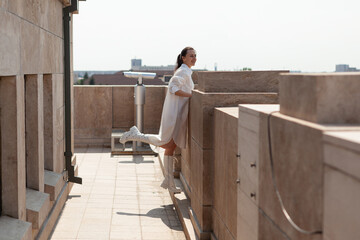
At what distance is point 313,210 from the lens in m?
2.53

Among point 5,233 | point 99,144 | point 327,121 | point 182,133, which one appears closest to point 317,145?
point 327,121

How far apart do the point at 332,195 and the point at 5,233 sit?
2.94 m

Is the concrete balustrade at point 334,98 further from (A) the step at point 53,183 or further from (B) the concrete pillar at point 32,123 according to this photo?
(A) the step at point 53,183

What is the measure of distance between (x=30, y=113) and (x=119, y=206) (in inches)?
95.7

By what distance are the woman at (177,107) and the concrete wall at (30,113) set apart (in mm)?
1377

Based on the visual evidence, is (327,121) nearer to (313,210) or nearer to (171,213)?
(313,210)

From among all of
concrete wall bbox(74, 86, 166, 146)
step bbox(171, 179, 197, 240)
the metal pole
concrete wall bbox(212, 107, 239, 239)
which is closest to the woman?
step bbox(171, 179, 197, 240)

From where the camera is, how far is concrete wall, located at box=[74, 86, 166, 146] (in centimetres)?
1365

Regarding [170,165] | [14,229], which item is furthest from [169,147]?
[14,229]

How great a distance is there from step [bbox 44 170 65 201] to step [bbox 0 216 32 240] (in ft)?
6.23

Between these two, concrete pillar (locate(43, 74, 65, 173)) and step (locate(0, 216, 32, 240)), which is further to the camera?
concrete pillar (locate(43, 74, 65, 173))

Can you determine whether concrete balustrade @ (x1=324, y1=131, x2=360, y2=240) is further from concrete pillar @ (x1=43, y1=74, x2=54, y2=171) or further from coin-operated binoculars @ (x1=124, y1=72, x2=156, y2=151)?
coin-operated binoculars @ (x1=124, y1=72, x2=156, y2=151)

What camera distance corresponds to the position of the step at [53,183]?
6.91 meters

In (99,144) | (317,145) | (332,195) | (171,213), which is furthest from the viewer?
(99,144)
